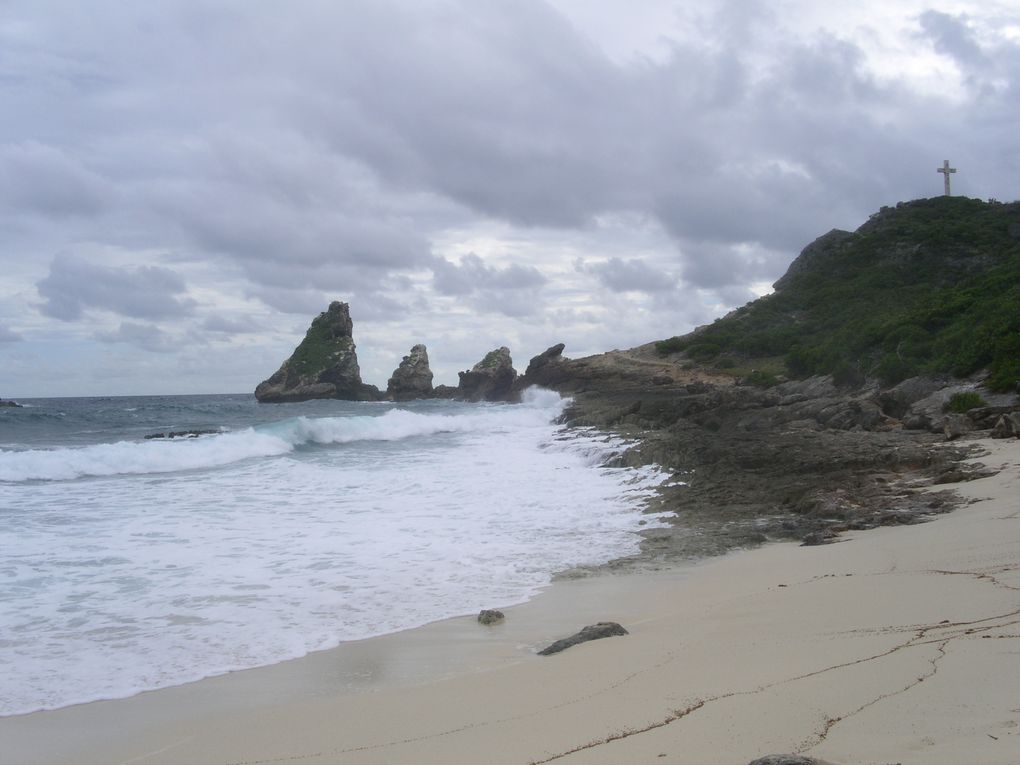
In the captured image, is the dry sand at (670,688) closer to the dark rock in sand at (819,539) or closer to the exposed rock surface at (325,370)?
the dark rock in sand at (819,539)

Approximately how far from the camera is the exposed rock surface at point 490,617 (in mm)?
6918

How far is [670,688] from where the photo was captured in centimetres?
420

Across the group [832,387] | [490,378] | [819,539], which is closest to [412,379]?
[490,378]

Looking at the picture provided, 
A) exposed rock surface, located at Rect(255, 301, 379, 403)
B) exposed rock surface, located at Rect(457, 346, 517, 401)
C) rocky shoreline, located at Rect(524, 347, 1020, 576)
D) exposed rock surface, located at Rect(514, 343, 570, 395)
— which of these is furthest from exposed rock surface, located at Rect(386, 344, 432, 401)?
rocky shoreline, located at Rect(524, 347, 1020, 576)

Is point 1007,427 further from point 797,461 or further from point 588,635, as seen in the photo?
point 588,635

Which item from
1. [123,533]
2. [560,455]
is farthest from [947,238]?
[123,533]

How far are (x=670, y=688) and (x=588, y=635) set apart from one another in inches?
64.9

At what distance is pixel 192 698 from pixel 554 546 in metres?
5.66

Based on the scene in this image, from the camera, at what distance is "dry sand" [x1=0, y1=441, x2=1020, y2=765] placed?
325 centimetres

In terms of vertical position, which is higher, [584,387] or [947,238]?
[947,238]

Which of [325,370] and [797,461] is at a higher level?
[325,370]

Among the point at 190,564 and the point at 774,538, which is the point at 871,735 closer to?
the point at 774,538

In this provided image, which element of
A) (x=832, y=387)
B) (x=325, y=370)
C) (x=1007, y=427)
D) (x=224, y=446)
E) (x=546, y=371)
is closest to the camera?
(x=1007, y=427)

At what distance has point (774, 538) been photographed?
9.60m
